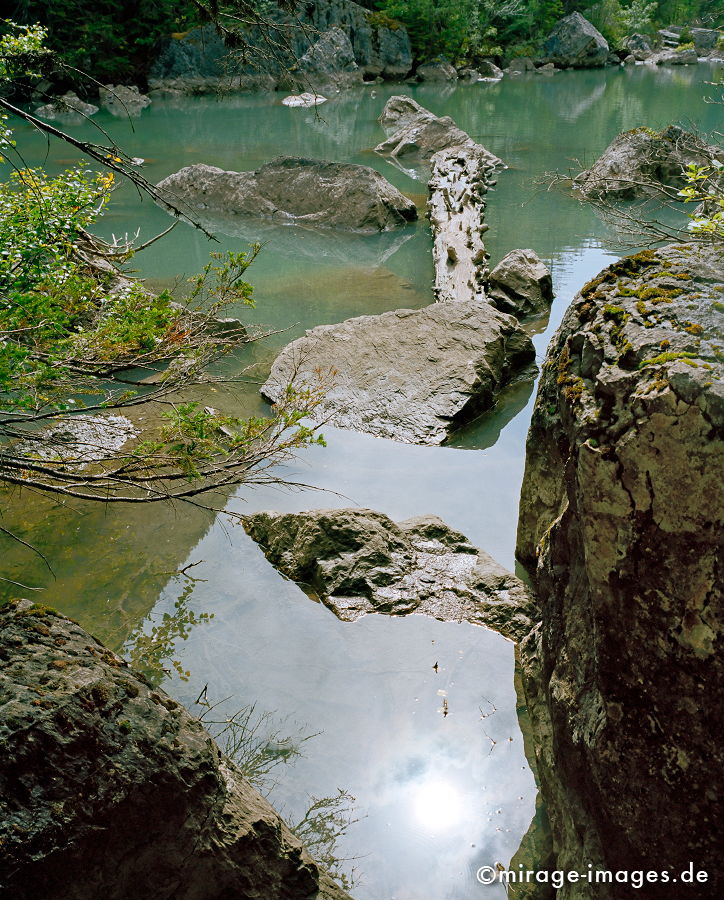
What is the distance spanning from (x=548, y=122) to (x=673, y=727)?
73.9ft

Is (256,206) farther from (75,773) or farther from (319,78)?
(319,78)

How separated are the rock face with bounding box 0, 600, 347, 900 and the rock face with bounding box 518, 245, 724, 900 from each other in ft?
3.27

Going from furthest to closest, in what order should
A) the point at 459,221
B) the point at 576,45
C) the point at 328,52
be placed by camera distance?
the point at 576,45 < the point at 328,52 < the point at 459,221

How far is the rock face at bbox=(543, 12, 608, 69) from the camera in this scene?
127ft

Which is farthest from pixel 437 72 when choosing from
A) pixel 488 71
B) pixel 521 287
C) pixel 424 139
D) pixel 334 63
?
pixel 521 287

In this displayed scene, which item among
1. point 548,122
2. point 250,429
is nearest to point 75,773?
point 250,429

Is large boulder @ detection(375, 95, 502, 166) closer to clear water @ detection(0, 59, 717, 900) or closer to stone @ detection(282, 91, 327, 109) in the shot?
stone @ detection(282, 91, 327, 109)

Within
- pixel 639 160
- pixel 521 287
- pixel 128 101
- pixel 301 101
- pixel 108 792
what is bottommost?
pixel 128 101

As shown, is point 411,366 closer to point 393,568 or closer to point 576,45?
point 393,568

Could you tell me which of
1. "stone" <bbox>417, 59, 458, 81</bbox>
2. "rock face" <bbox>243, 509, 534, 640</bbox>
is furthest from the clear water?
"stone" <bbox>417, 59, 458, 81</bbox>

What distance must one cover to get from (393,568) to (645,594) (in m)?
2.26

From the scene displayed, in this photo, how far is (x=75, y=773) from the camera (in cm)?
167

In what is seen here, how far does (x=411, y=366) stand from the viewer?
6.64 metres

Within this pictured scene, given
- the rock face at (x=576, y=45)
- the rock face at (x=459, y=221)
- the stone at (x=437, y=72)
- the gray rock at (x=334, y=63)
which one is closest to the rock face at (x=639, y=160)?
the rock face at (x=459, y=221)
